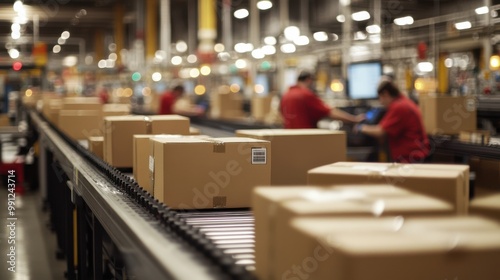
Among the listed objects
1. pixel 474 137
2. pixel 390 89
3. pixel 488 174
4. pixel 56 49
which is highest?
pixel 56 49

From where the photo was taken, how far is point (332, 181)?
237 cm

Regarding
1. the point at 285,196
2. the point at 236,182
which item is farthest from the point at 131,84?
the point at 285,196

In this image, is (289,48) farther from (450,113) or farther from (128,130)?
(128,130)

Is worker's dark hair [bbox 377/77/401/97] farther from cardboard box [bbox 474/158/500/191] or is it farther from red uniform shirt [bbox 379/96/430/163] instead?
cardboard box [bbox 474/158/500/191]

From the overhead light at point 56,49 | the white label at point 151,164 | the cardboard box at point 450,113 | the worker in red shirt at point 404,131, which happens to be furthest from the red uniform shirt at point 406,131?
the overhead light at point 56,49

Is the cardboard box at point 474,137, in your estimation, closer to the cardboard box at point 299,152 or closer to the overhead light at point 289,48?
the cardboard box at point 299,152

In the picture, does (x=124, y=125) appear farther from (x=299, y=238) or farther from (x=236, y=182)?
(x=299, y=238)

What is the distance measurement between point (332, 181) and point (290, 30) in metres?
Result: 20.6

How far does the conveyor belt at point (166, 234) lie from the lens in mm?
1825

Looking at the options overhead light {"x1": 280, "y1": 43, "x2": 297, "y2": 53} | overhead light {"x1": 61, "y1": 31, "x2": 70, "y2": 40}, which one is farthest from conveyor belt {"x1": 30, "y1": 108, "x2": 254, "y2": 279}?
overhead light {"x1": 61, "y1": 31, "x2": 70, "y2": 40}

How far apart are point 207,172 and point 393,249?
1764mm

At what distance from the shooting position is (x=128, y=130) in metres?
4.45

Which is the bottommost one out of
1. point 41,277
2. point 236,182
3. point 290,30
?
point 41,277

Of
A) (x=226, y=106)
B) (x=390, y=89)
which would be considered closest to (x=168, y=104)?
(x=226, y=106)
